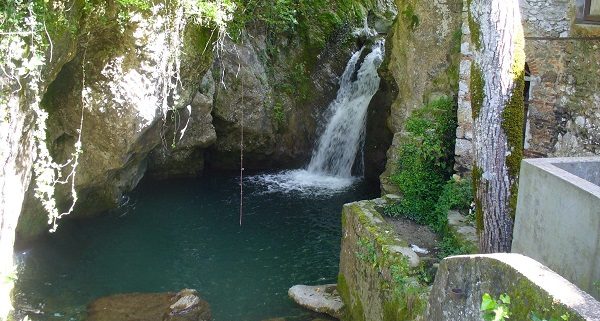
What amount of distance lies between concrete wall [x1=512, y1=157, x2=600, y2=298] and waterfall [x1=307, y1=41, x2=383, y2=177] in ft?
31.9

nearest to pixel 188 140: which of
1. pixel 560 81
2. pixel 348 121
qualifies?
pixel 348 121

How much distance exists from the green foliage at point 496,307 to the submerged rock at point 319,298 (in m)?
5.16

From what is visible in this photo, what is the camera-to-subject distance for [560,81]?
313 inches

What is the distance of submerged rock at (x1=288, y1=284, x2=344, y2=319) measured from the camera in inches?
332

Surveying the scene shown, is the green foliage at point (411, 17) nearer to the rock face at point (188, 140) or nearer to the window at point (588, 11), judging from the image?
the window at point (588, 11)

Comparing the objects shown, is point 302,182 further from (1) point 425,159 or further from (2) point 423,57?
(1) point 425,159

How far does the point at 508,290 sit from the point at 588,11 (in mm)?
5573

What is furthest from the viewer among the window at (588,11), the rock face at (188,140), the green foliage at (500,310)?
the rock face at (188,140)

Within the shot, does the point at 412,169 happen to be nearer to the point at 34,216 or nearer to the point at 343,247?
the point at 343,247

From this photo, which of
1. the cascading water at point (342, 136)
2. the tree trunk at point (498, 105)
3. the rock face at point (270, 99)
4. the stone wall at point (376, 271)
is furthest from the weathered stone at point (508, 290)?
the cascading water at point (342, 136)

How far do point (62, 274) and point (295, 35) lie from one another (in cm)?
857

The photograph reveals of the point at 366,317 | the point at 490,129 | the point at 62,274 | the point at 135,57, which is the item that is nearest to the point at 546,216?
the point at 490,129

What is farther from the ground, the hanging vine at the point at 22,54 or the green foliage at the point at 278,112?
the hanging vine at the point at 22,54

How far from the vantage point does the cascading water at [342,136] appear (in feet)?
48.1
